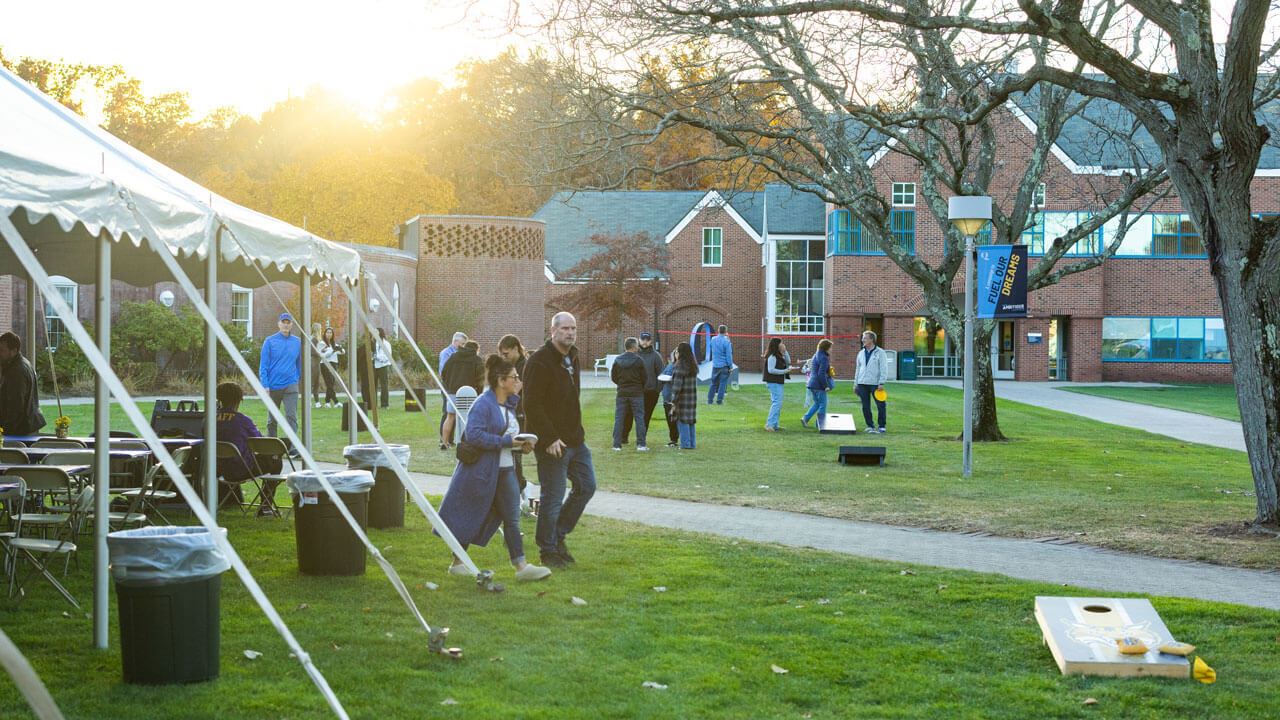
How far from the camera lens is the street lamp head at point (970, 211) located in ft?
47.0

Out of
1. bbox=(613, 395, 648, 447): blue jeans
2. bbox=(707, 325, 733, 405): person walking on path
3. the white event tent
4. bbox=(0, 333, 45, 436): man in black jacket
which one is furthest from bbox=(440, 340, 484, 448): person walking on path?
bbox=(707, 325, 733, 405): person walking on path

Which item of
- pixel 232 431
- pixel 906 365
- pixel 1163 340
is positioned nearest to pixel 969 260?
pixel 232 431

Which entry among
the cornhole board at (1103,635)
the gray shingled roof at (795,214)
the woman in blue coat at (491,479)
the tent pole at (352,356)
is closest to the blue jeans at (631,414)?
the tent pole at (352,356)

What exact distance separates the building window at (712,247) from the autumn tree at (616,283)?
4.88 m

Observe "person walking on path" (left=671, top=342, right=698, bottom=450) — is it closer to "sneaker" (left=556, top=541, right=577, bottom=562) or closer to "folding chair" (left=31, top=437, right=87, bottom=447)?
"sneaker" (left=556, top=541, right=577, bottom=562)

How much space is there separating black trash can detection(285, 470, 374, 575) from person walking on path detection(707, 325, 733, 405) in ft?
55.8

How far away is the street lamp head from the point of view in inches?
564

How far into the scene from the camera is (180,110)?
55.1 m

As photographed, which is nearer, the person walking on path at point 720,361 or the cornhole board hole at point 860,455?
the cornhole board hole at point 860,455

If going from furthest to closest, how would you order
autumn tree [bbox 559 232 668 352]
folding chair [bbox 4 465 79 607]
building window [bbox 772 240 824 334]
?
building window [bbox 772 240 824 334] → autumn tree [bbox 559 232 668 352] → folding chair [bbox 4 465 79 607]

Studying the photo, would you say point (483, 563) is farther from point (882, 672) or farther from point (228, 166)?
point (228, 166)

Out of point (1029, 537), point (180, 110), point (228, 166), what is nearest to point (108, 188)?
point (1029, 537)

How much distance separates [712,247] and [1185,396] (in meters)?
23.2

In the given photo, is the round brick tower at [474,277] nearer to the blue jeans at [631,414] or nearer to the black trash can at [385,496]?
the blue jeans at [631,414]
